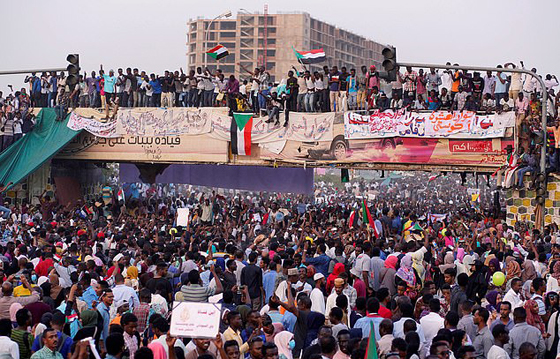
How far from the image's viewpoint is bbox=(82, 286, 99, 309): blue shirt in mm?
10211

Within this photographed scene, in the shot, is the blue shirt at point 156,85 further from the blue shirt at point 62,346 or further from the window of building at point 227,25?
the window of building at point 227,25

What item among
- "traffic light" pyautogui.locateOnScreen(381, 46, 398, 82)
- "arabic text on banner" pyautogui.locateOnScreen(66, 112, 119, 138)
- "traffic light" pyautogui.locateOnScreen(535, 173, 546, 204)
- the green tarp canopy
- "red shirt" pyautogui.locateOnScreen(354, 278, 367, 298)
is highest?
"traffic light" pyautogui.locateOnScreen(381, 46, 398, 82)

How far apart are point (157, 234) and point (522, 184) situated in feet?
30.4

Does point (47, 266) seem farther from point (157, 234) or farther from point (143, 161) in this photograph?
point (143, 161)

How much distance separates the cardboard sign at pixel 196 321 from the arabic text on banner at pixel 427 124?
1607 cm

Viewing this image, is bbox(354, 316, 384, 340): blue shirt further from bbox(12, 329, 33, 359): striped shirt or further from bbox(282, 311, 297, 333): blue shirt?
bbox(12, 329, 33, 359): striped shirt

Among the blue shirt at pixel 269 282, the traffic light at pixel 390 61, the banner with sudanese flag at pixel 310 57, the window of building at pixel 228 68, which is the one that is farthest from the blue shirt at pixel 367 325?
the window of building at pixel 228 68

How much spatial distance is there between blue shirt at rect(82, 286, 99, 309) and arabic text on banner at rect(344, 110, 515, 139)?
46.3ft

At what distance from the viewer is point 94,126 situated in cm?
2705

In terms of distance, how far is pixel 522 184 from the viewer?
21078 millimetres

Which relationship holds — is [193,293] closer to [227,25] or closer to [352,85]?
[352,85]

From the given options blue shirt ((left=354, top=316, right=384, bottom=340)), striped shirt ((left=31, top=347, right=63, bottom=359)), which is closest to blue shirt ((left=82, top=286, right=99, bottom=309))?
striped shirt ((left=31, top=347, right=63, bottom=359))

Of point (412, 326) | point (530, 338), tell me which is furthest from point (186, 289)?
point (530, 338)

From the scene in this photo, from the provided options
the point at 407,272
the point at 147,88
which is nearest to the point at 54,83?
the point at 147,88
